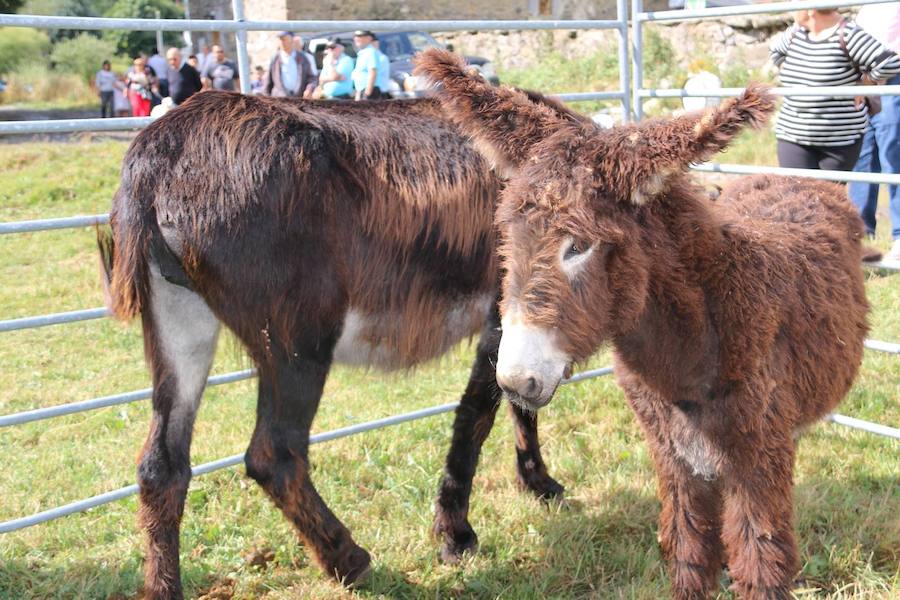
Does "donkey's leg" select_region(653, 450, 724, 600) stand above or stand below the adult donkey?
below

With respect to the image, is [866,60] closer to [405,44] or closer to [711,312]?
[711,312]

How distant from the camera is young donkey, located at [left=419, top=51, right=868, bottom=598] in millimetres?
2176

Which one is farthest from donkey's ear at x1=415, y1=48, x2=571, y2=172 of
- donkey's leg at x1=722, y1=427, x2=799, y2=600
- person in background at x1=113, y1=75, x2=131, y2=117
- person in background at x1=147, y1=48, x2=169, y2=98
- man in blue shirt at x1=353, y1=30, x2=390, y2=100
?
person in background at x1=113, y1=75, x2=131, y2=117

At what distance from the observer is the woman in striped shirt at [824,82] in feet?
15.6

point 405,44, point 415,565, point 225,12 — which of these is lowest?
point 415,565

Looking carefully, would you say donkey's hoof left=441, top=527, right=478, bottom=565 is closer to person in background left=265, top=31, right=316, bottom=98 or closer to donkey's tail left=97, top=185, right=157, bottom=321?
donkey's tail left=97, top=185, right=157, bottom=321

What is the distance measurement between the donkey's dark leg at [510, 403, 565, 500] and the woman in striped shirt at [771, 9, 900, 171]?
97.8 inches

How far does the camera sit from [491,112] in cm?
253

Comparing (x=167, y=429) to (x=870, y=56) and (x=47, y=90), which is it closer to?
(x=870, y=56)

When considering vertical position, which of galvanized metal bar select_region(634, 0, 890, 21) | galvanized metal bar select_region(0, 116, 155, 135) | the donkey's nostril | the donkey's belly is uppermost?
galvanized metal bar select_region(634, 0, 890, 21)

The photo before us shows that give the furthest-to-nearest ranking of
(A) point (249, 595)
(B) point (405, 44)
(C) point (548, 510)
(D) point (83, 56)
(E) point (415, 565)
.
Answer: (D) point (83, 56) < (B) point (405, 44) < (C) point (548, 510) < (E) point (415, 565) < (A) point (249, 595)

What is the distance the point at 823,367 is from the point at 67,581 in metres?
2.94

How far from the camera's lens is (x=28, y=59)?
2839cm

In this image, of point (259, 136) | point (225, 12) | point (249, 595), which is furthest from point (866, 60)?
point (225, 12)
